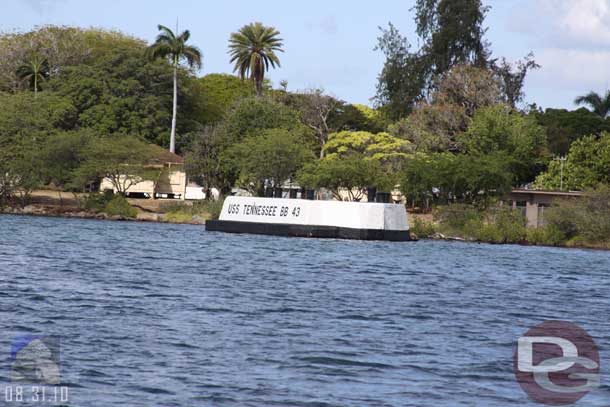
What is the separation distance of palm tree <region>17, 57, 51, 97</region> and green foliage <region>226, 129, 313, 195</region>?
28.7 m

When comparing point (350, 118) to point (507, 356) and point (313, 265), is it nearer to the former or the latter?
point (313, 265)

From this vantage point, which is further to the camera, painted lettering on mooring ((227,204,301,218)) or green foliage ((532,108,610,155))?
green foliage ((532,108,610,155))

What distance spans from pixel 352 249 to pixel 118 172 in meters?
40.0

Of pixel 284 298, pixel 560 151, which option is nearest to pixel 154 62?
pixel 560 151

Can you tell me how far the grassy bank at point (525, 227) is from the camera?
253ft

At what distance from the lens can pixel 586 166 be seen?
312 feet

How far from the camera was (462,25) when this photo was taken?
10412cm


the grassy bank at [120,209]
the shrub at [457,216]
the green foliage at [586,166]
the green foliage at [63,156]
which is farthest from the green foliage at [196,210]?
the green foliage at [586,166]

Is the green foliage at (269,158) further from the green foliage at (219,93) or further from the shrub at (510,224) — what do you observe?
the green foliage at (219,93)

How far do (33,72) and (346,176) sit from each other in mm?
41103

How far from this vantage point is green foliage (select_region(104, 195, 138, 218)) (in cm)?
9262

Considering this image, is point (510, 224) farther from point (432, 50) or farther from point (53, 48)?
point (53, 48)

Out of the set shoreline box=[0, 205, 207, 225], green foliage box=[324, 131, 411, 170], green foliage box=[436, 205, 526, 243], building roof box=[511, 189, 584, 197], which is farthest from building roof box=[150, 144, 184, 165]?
building roof box=[511, 189, 584, 197]

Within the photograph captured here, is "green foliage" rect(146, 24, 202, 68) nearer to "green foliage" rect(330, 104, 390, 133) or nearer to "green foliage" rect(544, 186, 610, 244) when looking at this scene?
"green foliage" rect(330, 104, 390, 133)
